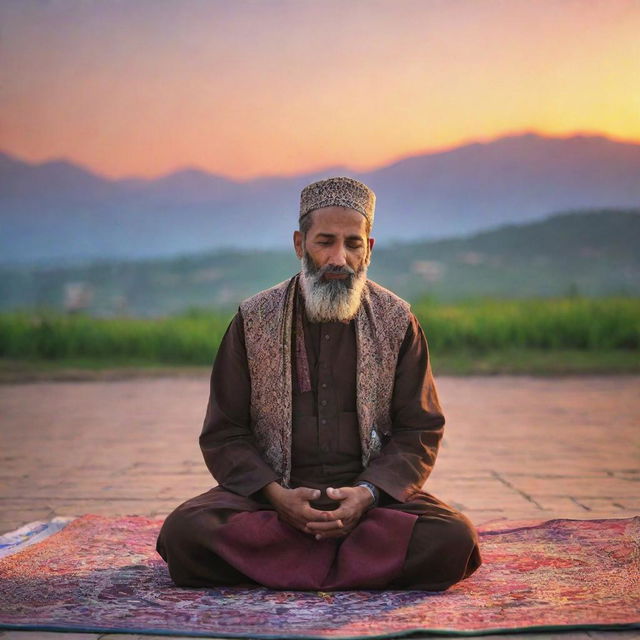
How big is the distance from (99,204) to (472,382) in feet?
63.9

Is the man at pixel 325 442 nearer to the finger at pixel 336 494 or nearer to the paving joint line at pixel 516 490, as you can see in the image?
the finger at pixel 336 494

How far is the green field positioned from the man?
8.90 meters

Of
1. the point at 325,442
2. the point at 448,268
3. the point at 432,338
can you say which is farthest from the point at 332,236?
the point at 448,268

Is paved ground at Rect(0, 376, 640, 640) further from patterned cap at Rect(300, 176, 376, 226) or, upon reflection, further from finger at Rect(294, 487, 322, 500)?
patterned cap at Rect(300, 176, 376, 226)

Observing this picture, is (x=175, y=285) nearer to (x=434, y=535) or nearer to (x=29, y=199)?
(x=29, y=199)

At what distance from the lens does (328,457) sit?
11.0 feet

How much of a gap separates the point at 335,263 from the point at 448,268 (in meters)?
29.9

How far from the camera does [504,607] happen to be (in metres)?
2.79

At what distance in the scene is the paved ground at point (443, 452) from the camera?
15.1 feet

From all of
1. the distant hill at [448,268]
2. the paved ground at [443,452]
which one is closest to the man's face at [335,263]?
the paved ground at [443,452]

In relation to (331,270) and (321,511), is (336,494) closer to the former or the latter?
(321,511)

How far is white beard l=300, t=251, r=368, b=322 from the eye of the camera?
3334 mm

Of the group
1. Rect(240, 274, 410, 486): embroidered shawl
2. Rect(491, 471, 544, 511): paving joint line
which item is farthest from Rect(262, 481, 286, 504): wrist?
Rect(491, 471, 544, 511): paving joint line

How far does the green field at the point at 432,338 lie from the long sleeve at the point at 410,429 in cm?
885
